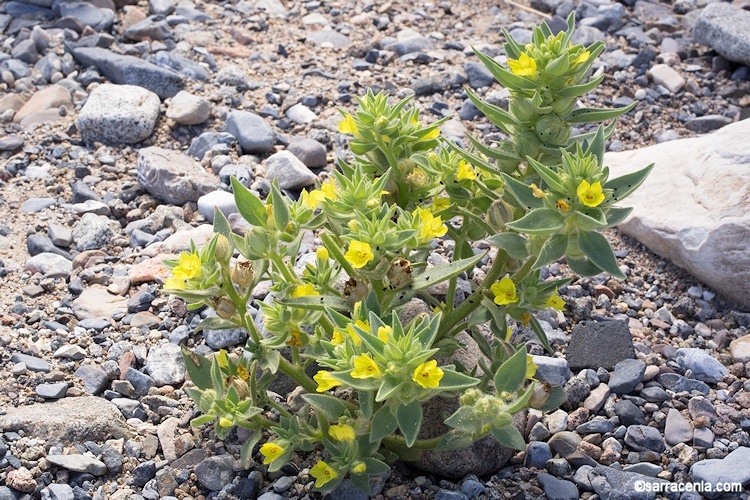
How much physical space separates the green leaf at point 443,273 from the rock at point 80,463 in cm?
142

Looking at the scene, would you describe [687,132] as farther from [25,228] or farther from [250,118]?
[25,228]

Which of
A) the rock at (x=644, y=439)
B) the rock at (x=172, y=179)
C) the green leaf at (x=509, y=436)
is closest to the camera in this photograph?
the green leaf at (x=509, y=436)

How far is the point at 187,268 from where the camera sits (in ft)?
8.96

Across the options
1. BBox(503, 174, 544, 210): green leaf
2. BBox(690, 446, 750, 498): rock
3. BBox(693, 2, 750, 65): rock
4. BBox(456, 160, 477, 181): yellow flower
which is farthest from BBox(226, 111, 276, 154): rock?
BBox(693, 2, 750, 65): rock

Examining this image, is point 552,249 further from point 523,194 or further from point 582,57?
point 582,57

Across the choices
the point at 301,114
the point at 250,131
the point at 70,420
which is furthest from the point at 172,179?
the point at 70,420

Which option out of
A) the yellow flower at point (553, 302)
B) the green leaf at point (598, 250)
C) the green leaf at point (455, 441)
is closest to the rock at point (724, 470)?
the yellow flower at point (553, 302)

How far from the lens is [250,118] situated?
16.6 ft

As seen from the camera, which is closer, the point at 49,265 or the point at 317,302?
the point at 317,302

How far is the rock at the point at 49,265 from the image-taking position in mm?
4125

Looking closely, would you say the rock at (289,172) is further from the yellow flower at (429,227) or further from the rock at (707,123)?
the rock at (707,123)

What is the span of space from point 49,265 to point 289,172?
1.36 metres

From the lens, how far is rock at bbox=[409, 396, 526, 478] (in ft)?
10.5

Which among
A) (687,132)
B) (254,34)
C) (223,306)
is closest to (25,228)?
(223,306)
